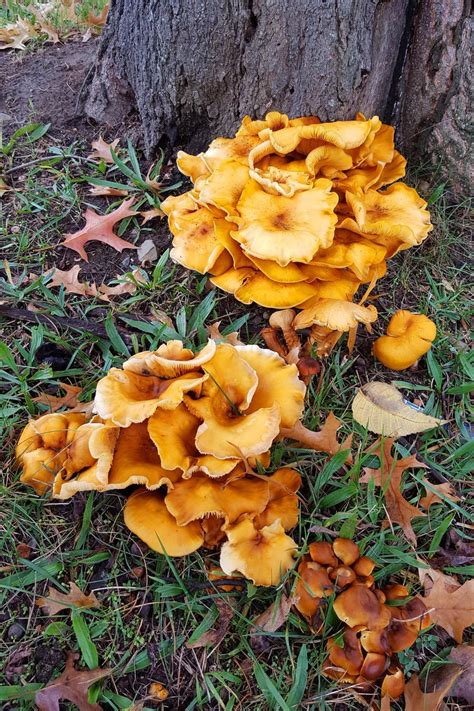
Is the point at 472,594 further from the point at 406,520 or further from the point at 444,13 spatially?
the point at 444,13

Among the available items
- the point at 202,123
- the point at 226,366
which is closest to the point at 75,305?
the point at 226,366

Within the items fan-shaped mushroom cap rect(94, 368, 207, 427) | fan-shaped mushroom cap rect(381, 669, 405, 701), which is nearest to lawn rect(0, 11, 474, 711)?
fan-shaped mushroom cap rect(381, 669, 405, 701)

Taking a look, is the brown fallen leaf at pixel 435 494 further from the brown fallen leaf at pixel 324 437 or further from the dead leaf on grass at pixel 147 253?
the dead leaf on grass at pixel 147 253

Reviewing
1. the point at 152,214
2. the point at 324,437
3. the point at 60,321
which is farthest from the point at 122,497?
the point at 152,214

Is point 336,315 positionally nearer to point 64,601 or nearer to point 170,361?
point 170,361

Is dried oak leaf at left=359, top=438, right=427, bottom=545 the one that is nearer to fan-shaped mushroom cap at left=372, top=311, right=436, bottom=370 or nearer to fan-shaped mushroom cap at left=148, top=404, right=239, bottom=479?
fan-shaped mushroom cap at left=372, top=311, right=436, bottom=370

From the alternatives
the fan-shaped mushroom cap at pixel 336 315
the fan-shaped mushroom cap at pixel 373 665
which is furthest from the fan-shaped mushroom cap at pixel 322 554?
the fan-shaped mushroom cap at pixel 336 315
